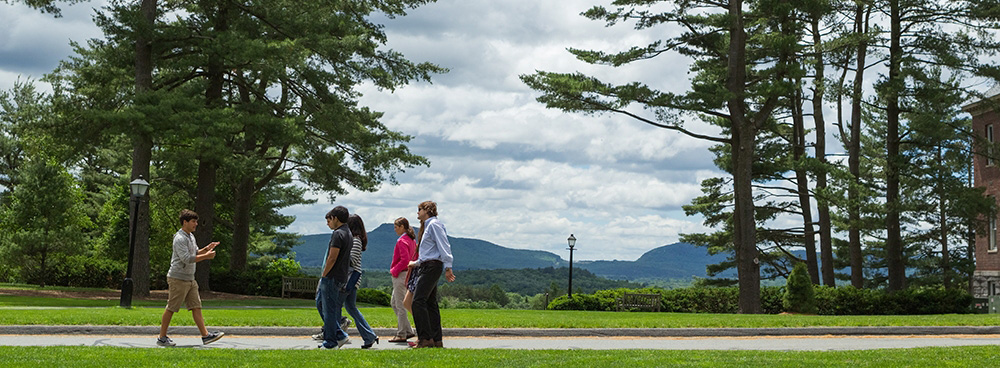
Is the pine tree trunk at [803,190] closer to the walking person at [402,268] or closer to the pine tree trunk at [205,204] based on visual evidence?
the pine tree trunk at [205,204]

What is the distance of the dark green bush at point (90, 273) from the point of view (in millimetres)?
36625

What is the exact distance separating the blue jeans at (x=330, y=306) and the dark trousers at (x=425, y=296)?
0.89 m

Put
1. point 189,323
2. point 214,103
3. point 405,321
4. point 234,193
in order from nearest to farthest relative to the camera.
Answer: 1. point 405,321
2. point 189,323
3. point 214,103
4. point 234,193

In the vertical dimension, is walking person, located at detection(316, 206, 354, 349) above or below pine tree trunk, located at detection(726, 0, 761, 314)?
below

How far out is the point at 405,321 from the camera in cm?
1161

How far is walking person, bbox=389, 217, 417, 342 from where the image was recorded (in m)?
11.4

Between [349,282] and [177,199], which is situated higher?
[177,199]

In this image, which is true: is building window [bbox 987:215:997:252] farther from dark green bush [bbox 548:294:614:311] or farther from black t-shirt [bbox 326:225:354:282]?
black t-shirt [bbox 326:225:354:282]

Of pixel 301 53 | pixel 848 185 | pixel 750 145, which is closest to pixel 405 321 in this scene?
pixel 301 53

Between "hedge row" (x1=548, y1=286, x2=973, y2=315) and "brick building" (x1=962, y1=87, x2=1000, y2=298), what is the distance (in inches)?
362

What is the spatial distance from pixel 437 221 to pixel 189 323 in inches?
212

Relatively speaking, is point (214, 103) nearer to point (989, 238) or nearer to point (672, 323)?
point (672, 323)

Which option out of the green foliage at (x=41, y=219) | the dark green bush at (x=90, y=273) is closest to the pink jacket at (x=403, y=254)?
the green foliage at (x=41, y=219)

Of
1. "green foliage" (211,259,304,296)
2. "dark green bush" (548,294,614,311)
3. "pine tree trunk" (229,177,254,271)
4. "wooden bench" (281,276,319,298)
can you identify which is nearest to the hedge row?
"dark green bush" (548,294,614,311)
